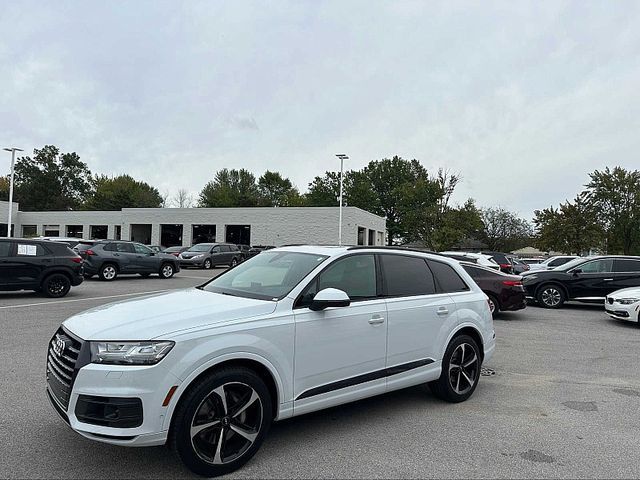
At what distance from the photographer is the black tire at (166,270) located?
69.0ft

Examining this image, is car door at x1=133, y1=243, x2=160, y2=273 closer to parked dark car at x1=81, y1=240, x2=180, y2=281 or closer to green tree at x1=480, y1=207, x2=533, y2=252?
parked dark car at x1=81, y1=240, x2=180, y2=281

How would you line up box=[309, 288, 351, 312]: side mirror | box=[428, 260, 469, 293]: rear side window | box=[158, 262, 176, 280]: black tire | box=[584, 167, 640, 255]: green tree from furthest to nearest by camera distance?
box=[584, 167, 640, 255]: green tree < box=[158, 262, 176, 280]: black tire < box=[428, 260, 469, 293]: rear side window < box=[309, 288, 351, 312]: side mirror

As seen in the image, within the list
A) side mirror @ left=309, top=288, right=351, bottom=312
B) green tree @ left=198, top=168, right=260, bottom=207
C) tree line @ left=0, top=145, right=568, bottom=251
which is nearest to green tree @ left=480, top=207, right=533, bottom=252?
tree line @ left=0, top=145, right=568, bottom=251

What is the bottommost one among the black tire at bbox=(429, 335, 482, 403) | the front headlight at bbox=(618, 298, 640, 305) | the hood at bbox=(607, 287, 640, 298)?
the black tire at bbox=(429, 335, 482, 403)

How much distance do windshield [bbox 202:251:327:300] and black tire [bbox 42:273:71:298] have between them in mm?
10515

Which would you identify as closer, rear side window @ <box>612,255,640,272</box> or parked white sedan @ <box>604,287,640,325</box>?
parked white sedan @ <box>604,287,640,325</box>

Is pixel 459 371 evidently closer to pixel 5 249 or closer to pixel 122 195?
pixel 5 249

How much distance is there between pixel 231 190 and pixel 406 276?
83649 mm

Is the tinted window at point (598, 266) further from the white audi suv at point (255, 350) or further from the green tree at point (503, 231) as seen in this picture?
the green tree at point (503, 231)

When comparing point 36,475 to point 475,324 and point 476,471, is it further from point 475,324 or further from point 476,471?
point 475,324

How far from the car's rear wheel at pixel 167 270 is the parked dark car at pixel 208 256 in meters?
6.41

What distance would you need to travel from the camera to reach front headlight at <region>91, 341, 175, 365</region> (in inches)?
123

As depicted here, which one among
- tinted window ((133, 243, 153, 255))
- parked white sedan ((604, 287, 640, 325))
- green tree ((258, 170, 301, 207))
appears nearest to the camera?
parked white sedan ((604, 287, 640, 325))

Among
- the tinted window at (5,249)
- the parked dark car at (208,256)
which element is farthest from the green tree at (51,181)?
the tinted window at (5,249)
